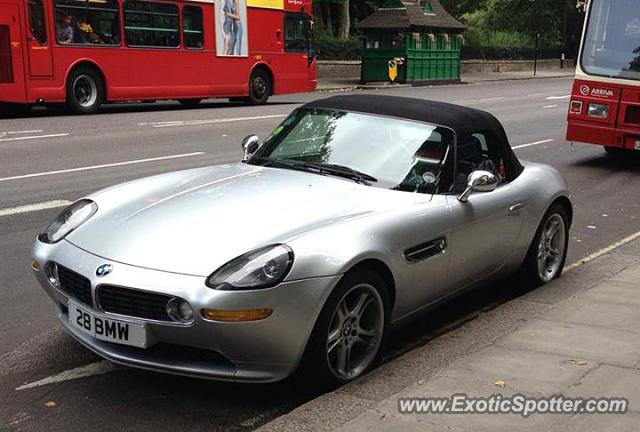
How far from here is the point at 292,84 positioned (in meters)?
23.0

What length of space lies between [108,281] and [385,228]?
143 cm

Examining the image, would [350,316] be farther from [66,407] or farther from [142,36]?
[142,36]

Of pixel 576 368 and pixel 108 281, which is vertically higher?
pixel 108 281

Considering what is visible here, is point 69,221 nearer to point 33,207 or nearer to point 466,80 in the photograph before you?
point 33,207

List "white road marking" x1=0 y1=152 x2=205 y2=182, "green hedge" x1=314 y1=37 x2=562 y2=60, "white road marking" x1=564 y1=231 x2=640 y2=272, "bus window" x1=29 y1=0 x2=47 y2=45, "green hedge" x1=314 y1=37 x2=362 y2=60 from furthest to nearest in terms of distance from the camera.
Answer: "green hedge" x1=314 y1=37 x2=562 y2=60, "green hedge" x1=314 y1=37 x2=362 y2=60, "bus window" x1=29 y1=0 x2=47 y2=45, "white road marking" x1=0 y1=152 x2=205 y2=182, "white road marking" x1=564 y1=231 x2=640 y2=272

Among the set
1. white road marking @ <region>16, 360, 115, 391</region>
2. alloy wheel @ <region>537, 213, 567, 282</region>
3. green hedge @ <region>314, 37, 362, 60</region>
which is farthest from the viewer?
green hedge @ <region>314, 37, 362, 60</region>

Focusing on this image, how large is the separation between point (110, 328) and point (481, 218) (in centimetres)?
241

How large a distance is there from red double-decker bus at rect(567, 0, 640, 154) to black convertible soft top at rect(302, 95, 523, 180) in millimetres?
7009

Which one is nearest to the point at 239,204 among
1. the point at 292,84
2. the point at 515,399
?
the point at 515,399

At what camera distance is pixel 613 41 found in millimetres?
12031

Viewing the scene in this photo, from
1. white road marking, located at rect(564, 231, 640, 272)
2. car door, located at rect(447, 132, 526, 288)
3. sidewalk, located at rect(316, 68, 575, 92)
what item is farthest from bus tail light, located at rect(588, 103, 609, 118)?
sidewalk, located at rect(316, 68, 575, 92)

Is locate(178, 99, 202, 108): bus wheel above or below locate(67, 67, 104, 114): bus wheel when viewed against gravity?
below

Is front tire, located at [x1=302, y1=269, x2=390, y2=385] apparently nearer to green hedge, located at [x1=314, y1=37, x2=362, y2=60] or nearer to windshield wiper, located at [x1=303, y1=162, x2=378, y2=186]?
windshield wiper, located at [x1=303, y1=162, x2=378, y2=186]

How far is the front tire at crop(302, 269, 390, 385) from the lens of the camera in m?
3.73
